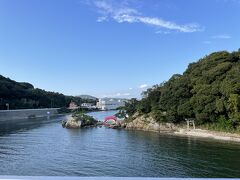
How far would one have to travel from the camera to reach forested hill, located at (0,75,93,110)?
9869 centimetres

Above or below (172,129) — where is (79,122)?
above

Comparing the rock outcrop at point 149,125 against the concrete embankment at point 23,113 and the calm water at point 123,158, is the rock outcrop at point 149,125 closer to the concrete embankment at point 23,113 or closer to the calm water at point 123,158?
the calm water at point 123,158

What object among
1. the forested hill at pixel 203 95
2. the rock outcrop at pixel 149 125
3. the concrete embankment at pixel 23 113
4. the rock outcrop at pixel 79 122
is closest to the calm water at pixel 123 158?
the forested hill at pixel 203 95

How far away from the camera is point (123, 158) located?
2883 centimetres

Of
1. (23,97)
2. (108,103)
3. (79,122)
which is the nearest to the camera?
(79,122)

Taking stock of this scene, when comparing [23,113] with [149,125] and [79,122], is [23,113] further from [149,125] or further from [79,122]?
[149,125]

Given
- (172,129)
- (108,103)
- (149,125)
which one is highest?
(108,103)

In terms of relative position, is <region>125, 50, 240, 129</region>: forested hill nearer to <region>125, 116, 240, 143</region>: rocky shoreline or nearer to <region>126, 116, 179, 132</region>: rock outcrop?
<region>126, 116, 179, 132</region>: rock outcrop

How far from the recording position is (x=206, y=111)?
42.9 meters

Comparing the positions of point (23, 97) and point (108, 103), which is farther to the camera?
point (108, 103)

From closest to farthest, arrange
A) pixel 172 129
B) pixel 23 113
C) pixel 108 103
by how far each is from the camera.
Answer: pixel 172 129, pixel 23 113, pixel 108 103

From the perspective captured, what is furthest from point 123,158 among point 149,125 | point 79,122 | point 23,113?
point 23,113

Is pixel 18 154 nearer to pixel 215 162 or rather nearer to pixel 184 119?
pixel 215 162

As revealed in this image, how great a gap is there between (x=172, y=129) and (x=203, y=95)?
25.0ft
